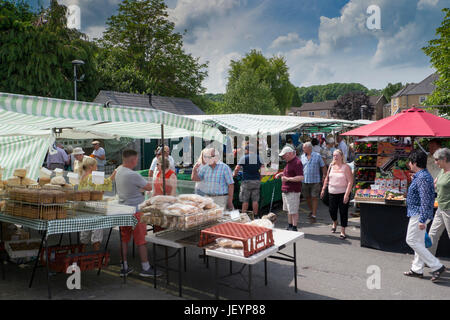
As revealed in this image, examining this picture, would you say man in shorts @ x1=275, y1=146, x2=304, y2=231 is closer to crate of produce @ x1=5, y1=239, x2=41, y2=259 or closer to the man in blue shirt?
the man in blue shirt

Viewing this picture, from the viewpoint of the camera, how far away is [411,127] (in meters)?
6.74

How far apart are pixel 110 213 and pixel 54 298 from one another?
46.4 inches

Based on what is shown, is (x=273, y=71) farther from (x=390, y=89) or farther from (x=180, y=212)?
(x=390, y=89)

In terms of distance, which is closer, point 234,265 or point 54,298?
point 54,298

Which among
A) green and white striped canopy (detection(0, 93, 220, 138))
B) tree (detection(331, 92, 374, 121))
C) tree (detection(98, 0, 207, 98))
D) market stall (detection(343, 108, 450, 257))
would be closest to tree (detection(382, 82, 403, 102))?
tree (detection(331, 92, 374, 121))

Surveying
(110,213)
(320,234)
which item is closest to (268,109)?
(320,234)

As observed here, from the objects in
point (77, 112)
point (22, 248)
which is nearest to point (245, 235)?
point (77, 112)

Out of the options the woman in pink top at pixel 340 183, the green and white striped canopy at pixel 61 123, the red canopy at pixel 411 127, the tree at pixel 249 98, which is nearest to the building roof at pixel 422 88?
the tree at pixel 249 98

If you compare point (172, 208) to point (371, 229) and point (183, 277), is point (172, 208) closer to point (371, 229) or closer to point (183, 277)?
point (183, 277)

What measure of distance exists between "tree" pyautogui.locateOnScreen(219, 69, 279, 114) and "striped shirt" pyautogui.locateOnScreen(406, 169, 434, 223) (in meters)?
39.4

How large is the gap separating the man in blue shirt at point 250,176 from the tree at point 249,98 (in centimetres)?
3668

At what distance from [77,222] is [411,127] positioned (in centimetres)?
573

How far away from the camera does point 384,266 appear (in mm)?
→ 5801
